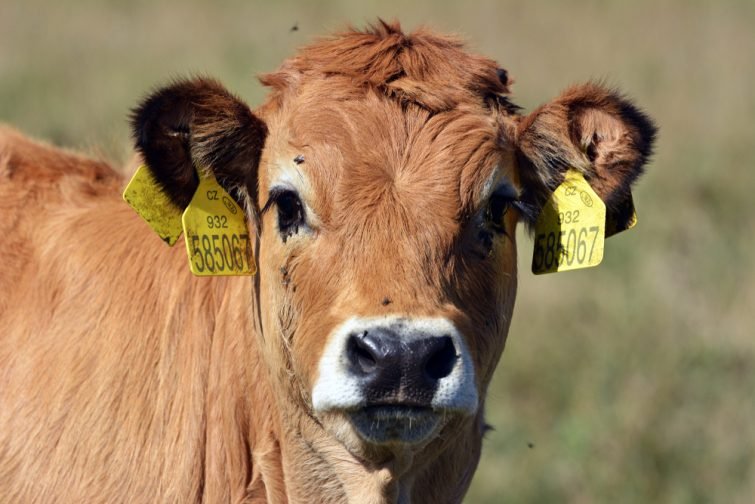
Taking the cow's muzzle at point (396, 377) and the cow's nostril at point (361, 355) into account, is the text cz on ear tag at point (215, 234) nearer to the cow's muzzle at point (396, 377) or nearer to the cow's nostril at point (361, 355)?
the cow's muzzle at point (396, 377)

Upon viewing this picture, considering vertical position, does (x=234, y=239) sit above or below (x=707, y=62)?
below

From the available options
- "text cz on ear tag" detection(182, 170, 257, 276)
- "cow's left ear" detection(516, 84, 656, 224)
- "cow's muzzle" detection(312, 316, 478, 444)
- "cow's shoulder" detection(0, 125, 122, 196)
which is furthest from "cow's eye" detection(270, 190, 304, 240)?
"cow's shoulder" detection(0, 125, 122, 196)

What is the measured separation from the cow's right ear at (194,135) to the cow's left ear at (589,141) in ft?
3.65

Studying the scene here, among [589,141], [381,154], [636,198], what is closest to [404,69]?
[381,154]

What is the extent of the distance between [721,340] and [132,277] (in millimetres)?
6502

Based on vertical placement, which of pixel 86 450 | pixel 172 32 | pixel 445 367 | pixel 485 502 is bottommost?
pixel 485 502

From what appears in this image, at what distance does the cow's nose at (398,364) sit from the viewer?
435cm

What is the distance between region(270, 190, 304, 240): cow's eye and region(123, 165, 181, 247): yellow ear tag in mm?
487

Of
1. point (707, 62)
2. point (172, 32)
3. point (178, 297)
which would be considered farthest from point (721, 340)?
point (172, 32)

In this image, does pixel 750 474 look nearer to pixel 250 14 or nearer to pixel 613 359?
pixel 613 359

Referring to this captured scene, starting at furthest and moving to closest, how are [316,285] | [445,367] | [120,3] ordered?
A: 1. [120,3]
2. [316,285]
3. [445,367]

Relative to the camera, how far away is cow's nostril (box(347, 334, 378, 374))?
4.39 meters

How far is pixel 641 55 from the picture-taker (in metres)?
18.3

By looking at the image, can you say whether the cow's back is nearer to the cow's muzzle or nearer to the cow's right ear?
the cow's right ear
